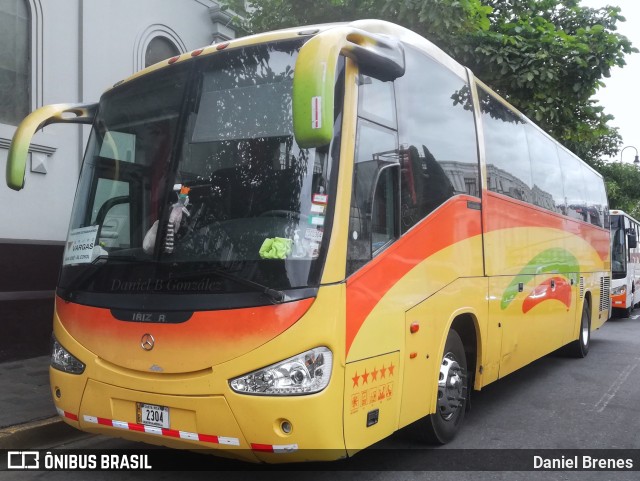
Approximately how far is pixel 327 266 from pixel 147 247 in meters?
1.17

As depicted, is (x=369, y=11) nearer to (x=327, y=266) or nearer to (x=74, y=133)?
(x=74, y=133)

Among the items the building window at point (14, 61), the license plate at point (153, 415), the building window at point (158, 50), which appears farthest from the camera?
the building window at point (158, 50)

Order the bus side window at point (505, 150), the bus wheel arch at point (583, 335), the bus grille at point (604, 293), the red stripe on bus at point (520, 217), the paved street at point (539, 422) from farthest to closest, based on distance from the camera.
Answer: the bus grille at point (604, 293) < the bus wheel arch at point (583, 335) < the bus side window at point (505, 150) < the red stripe on bus at point (520, 217) < the paved street at point (539, 422)

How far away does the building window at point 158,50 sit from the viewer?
10359 millimetres

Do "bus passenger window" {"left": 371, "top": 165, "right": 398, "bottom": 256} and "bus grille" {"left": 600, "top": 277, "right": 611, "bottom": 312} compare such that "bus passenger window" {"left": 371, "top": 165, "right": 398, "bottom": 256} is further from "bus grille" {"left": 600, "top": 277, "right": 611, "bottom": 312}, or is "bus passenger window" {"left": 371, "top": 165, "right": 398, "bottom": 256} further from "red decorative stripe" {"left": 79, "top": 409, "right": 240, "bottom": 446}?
"bus grille" {"left": 600, "top": 277, "right": 611, "bottom": 312}

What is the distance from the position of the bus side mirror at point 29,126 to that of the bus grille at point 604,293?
989cm

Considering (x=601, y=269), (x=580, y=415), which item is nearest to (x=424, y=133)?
(x=580, y=415)

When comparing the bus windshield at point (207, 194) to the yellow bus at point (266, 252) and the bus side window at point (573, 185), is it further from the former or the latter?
the bus side window at point (573, 185)

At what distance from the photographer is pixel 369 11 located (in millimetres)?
9156

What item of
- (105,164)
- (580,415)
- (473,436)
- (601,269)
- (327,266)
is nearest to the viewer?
(327,266)

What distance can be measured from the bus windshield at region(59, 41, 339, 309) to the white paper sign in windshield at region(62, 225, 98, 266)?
Answer: 1 cm

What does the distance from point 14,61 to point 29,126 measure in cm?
442

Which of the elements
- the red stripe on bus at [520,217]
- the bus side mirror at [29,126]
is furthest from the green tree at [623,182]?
the bus side mirror at [29,126]

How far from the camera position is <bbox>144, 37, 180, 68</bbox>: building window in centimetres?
Result: 1036
